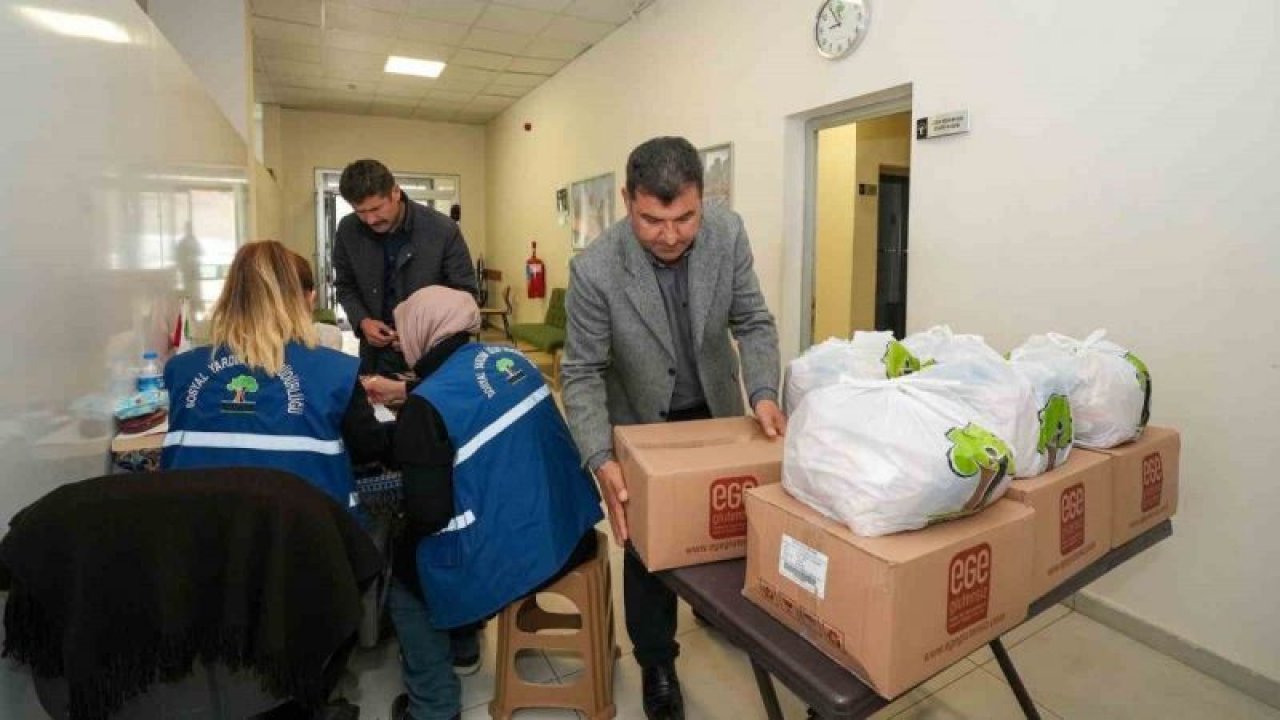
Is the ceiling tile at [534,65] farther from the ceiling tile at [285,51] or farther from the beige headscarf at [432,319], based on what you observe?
the beige headscarf at [432,319]

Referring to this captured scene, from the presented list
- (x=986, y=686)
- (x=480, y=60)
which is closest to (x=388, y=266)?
(x=986, y=686)

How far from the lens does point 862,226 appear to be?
4363 mm

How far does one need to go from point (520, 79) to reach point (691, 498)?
21.1 ft

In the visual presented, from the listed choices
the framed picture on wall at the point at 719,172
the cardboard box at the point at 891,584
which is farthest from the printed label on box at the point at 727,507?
the framed picture on wall at the point at 719,172

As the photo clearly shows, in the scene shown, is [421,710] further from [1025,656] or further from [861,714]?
[1025,656]

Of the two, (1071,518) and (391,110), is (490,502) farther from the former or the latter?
(391,110)

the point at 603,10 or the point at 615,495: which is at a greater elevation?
the point at 603,10

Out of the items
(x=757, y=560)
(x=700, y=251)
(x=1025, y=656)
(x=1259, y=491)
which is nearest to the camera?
(x=757, y=560)

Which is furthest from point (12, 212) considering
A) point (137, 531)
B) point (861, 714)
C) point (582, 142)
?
point (582, 142)

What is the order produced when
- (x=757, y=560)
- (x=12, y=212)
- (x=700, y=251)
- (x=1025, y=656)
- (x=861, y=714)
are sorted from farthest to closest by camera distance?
(x=1025, y=656) → (x=700, y=251) → (x=12, y=212) → (x=757, y=560) → (x=861, y=714)

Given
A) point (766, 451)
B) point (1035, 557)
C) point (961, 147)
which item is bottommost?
point (1035, 557)

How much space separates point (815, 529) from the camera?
0.92 m

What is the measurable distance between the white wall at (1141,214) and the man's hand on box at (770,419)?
Answer: 140cm

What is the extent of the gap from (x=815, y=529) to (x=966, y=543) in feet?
0.65
